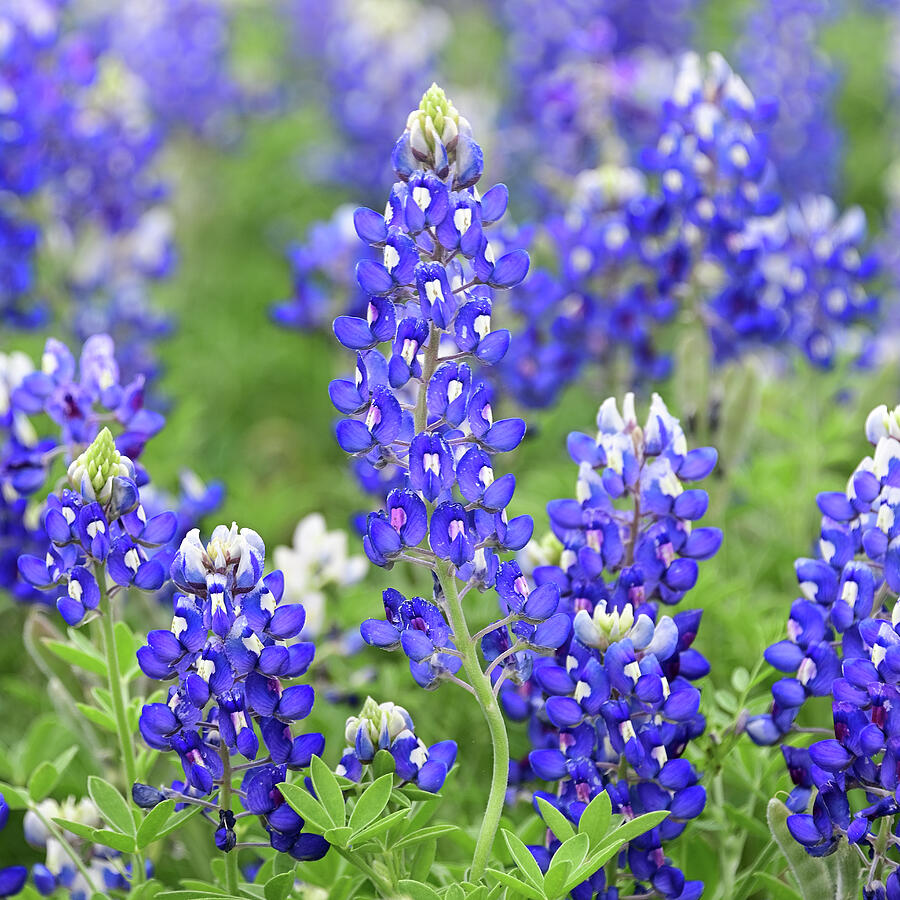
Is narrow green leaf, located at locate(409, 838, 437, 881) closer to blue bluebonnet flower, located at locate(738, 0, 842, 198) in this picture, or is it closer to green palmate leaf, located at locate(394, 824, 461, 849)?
green palmate leaf, located at locate(394, 824, 461, 849)

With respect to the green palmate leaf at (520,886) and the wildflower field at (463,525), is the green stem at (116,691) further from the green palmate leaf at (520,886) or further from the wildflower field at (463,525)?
the green palmate leaf at (520,886)

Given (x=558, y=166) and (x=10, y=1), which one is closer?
(x=10, y=1)

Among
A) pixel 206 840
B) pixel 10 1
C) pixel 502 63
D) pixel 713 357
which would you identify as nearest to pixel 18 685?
pixel 206 840

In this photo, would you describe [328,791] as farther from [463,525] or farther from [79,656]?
[79,656]

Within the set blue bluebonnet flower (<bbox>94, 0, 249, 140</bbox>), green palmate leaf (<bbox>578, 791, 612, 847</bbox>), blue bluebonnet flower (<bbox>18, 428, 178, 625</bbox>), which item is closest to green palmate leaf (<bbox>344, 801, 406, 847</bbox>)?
green palmate leaf (<bbox>578, 791, 612, 847</bbox>)

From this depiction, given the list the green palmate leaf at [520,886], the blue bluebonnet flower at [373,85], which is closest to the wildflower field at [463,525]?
the green palmate leaf at [520,886]

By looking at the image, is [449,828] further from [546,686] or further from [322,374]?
[322,374]
